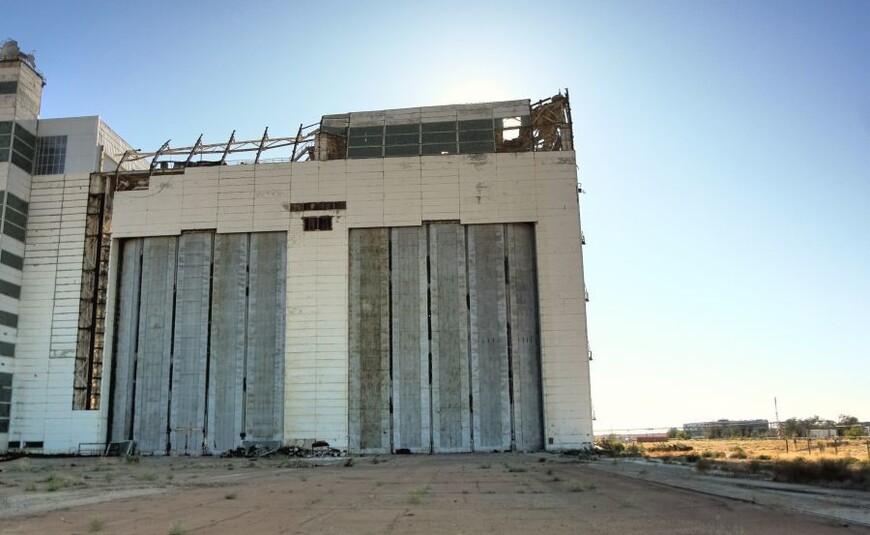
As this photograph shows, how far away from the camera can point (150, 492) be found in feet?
60.8

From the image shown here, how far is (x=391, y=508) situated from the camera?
14.0 meters

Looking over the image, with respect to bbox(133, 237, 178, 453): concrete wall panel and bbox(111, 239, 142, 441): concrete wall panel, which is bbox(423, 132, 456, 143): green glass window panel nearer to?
bbox(133, 237, 178, 453): concrete wall panel

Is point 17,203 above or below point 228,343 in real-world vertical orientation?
above

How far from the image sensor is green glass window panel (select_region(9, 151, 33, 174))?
50.2 m

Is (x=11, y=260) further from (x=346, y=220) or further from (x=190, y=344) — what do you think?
(x=346, y=220)

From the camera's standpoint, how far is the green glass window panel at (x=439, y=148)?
51.2 m

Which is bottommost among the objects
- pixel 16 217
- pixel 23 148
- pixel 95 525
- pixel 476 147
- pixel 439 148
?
pixel 95 525

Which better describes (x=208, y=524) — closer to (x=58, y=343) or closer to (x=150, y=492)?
(x=150, y=492)

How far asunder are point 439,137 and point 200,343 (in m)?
23.0

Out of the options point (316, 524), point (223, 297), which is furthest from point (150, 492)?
point (223, 297)

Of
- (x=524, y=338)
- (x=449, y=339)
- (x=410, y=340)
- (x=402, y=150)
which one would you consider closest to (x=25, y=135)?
(x=402, y=150)

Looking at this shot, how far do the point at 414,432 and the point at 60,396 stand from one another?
25.1 m

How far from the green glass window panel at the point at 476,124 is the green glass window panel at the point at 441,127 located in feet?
2.01

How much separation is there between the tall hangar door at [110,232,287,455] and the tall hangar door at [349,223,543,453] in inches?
236
